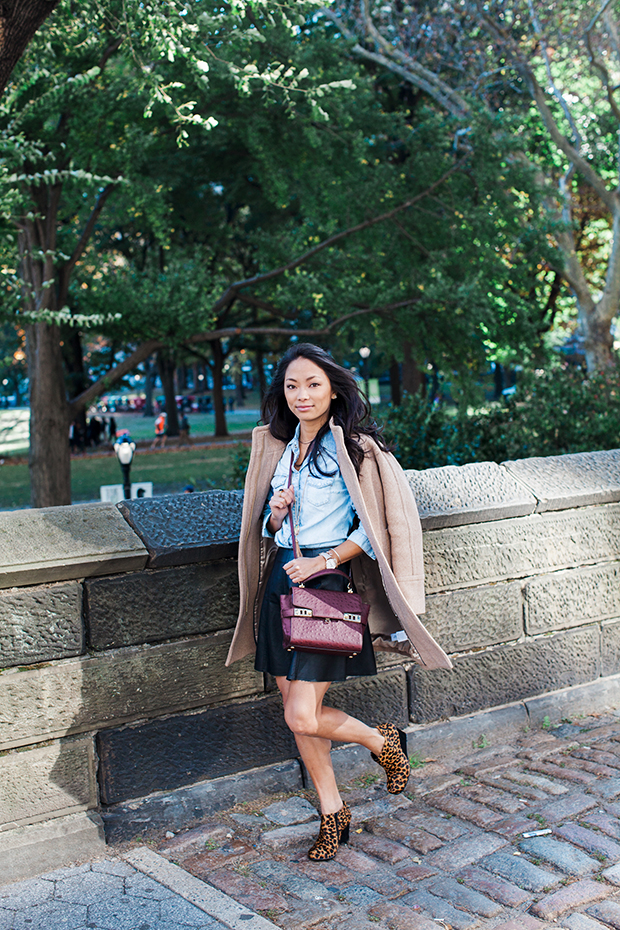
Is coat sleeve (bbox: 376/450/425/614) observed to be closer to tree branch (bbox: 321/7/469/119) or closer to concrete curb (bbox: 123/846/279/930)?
concrete curb (bbox: 123/846/279/930)

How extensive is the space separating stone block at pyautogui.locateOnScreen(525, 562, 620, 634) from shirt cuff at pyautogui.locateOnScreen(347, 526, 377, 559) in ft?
5.25

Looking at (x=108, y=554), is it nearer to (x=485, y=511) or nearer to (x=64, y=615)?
(x=64, y=615)

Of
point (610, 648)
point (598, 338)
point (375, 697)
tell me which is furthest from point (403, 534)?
point (598, 338)

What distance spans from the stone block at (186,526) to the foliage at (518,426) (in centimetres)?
311

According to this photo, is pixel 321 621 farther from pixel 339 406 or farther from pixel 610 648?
pixel 610 648

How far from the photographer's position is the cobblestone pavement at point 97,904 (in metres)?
2.86

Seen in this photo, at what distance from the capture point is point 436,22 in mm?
16609

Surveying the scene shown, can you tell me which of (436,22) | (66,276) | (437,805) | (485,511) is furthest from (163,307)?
(437,805)

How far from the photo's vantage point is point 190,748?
3707mm

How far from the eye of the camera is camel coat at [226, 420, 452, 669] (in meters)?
3.35

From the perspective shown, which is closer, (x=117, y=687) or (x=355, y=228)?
(x=117, y=687)

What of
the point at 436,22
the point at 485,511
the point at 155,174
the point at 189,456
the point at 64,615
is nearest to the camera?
the point at 64,615

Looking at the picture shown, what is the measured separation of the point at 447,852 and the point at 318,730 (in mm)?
716

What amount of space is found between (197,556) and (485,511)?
158cm
